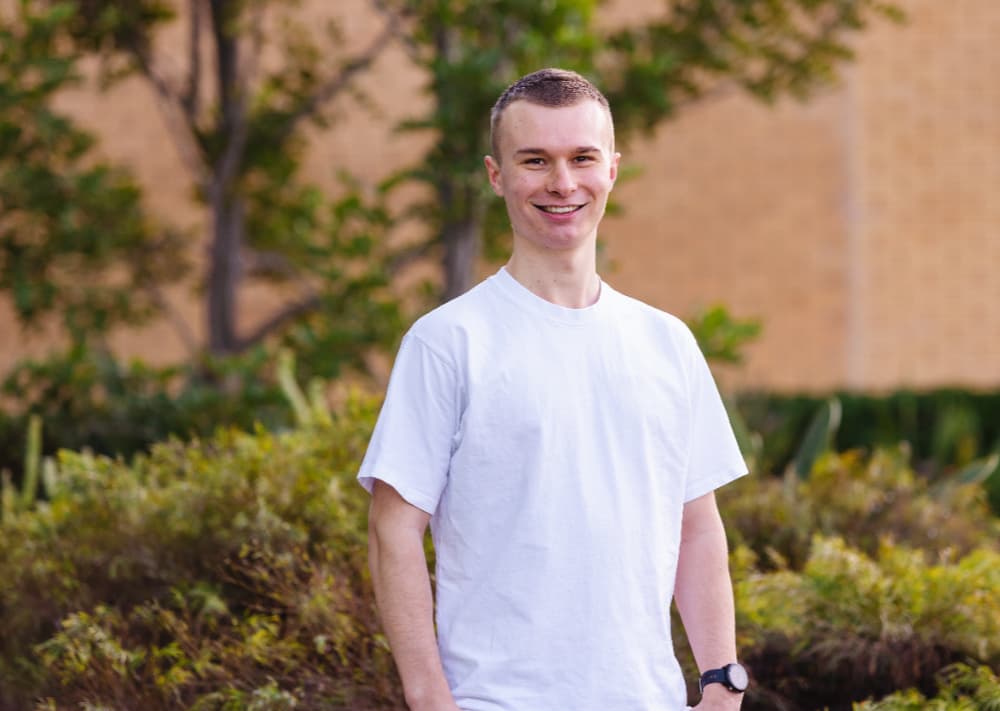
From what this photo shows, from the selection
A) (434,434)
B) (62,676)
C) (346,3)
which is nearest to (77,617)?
(62,676)

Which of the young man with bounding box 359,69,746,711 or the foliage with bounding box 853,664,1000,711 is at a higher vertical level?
the young man with bounding box 359,69,746,711

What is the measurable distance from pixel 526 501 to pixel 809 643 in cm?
229

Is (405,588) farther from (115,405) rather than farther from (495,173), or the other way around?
(115,405)

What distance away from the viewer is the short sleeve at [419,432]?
95.6 inches

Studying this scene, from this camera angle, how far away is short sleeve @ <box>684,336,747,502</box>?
2689 millimetres

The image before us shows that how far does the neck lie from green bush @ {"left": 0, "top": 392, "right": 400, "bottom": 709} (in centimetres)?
168

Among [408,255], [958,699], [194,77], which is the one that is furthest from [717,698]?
[194,77]

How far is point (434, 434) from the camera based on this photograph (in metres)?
2.44

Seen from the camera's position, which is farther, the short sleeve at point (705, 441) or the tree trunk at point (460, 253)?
the tree trunk at point (460, 253)

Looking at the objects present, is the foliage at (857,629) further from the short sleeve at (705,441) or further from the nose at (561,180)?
the nose at (561,180)

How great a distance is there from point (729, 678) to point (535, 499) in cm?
54

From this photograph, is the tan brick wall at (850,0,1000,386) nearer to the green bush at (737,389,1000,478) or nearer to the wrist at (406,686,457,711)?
the green bush at (737,389,1000,478)

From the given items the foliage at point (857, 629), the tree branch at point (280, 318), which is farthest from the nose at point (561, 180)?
the tree branch at point (280, 318)

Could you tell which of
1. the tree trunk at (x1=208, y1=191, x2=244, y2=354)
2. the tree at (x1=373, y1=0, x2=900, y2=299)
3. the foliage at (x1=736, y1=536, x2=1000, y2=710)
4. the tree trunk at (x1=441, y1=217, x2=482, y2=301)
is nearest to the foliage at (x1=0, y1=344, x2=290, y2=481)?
the tree trunk at (x1=441, y1=217, x2=482, y2=301)
